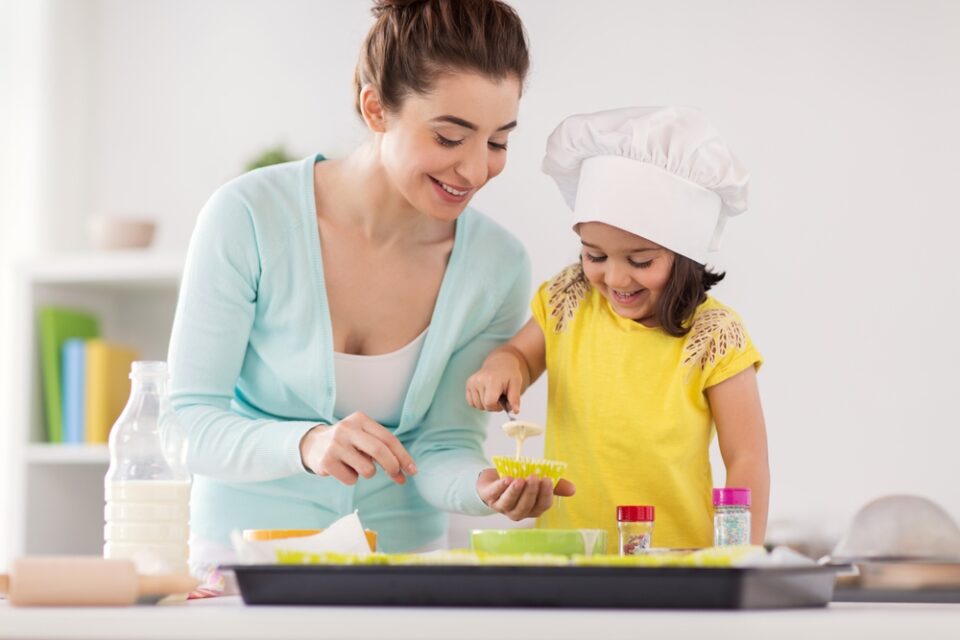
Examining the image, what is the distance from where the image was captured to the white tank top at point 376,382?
1.87m

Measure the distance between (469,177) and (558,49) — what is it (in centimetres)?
195

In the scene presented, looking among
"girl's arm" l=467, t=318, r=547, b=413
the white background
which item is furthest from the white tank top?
the white background

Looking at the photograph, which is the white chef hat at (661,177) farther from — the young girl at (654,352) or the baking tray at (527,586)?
the baking tray at (527,586)

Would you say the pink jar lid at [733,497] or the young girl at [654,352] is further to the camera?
the young girl at [654,352]

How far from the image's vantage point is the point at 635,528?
4.05 feet

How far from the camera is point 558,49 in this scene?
3.55 m

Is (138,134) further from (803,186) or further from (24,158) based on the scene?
(803,186)

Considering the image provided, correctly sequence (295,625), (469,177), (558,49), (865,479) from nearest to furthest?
(295,625) < (469,177) < (865,479) < (558,49)

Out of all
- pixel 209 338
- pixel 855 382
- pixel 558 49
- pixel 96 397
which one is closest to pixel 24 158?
pixel 96 397

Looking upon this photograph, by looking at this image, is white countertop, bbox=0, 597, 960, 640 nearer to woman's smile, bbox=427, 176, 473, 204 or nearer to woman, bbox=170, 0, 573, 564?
woman, bbox=170, 0, 573, 564

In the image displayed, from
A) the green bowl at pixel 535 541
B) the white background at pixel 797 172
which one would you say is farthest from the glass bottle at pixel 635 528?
the white background at pixel 797 172

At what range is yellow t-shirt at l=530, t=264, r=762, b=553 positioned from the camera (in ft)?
5.62

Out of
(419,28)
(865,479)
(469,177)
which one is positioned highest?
(419,28)

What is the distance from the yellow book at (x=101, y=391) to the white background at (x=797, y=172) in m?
0.34
